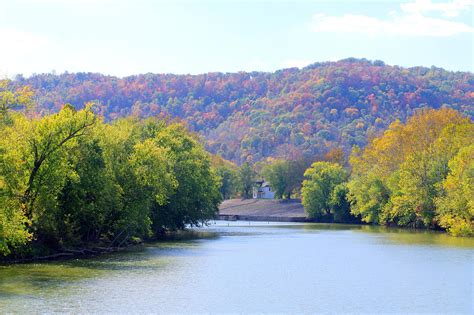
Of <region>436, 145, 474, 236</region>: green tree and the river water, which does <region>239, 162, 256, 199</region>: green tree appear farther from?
the river water

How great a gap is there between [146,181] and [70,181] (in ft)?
30.5

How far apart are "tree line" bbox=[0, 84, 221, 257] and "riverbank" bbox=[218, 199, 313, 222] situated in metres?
68.0

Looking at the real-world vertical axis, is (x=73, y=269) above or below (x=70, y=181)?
below

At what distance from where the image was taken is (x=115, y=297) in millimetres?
35344

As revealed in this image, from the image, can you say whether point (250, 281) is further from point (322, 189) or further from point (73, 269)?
point (322, 189)

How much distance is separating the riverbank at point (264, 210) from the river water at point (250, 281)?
236 feet

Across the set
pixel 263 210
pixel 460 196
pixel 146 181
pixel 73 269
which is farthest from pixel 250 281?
pixel 263 210

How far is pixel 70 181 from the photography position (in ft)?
167

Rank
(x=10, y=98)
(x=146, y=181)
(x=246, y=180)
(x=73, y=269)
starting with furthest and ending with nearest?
(x=246, y=180) → (x=146, y=181) → (x=73, y=269) → (x=10, y=98)

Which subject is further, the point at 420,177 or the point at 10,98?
the point at 420,177

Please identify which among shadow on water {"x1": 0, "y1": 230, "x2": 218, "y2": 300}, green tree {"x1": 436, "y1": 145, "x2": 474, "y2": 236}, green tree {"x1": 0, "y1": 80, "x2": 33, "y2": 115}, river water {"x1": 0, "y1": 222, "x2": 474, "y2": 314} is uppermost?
green tree {"x1": 0, "y1": 80, "x2": 33, "y2": 115}

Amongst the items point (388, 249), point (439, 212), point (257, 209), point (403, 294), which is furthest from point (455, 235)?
point (257, 209)

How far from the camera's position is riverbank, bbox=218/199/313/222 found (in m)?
136

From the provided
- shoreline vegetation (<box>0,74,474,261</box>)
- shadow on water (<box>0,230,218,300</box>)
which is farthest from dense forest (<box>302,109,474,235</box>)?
shadow on water (<box>0,230,218,300</box>)
